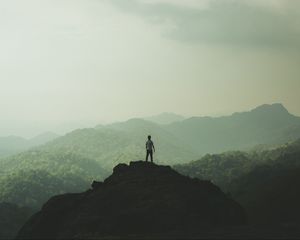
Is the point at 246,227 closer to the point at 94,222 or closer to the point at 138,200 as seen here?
the point at 138,200

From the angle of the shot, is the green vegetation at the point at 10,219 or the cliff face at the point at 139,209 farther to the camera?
the green vegetation at the point at 10,219

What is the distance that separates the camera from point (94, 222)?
34.4m

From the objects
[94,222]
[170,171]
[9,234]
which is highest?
[170,171]

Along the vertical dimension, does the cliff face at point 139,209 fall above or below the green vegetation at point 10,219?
above

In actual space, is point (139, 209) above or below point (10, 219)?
above

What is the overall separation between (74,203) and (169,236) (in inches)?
498

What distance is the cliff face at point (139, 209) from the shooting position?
3362 cm

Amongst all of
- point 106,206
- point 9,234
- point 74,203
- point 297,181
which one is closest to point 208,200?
point 106,206

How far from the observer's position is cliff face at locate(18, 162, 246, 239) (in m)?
33.6

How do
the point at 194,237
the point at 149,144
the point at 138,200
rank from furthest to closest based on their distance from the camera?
1. the point at 149,144
2. the point at 138,200
3. the point at 194,237

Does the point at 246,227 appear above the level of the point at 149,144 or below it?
below

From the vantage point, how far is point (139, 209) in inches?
1371

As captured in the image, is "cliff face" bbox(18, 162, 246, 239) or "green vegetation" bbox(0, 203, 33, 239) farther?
"green vegetation" bbox(0, 203, 33, 239)

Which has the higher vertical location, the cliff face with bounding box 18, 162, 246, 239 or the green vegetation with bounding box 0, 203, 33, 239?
the cliff face with bounding box 18, 162, 246, 239
